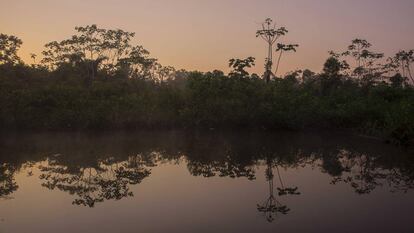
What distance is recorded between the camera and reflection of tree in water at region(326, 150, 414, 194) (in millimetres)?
8664

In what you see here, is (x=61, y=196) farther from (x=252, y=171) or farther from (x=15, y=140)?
(x=15, y=140)

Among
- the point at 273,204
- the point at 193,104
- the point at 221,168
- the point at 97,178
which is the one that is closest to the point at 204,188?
the point at 273,204

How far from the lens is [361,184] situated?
29.0 feet

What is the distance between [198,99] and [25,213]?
16270 mm

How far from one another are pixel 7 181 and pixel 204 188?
4804 mm

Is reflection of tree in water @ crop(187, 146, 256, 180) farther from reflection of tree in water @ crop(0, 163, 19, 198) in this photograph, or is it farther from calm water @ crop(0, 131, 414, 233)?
reflection of tree in water @ crop(0, 163, 19, 198)

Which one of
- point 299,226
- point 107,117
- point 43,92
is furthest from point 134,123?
point 299,226

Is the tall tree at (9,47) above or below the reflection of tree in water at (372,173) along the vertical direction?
above

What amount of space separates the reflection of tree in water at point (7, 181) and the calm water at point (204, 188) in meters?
0.02

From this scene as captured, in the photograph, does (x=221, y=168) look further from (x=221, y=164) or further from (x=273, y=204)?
(x=273, y=204)

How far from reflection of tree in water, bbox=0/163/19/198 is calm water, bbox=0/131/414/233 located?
2 centimetres

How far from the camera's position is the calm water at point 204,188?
6.01m

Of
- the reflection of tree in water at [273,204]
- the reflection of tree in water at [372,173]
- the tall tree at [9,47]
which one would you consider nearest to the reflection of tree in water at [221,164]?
the reflection of tree in water at [273,204]

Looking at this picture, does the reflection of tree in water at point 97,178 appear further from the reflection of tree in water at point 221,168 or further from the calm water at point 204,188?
the reflection of tree in water at point 221,168
